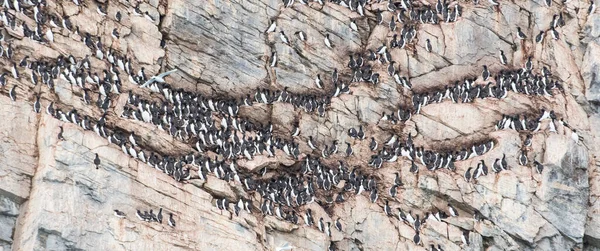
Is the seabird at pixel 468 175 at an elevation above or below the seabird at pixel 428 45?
below

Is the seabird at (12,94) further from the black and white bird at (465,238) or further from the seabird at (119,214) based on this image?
the black and white bird at (465,238)

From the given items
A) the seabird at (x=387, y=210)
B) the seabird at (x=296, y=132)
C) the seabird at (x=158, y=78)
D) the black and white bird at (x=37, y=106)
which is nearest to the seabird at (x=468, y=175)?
the seabird at (x=387, y=210)

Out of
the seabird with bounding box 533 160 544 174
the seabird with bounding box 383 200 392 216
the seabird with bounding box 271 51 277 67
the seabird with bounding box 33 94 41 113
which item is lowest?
the seabird with bounding box 383 200 392 216

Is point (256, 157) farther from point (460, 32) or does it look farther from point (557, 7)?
point (557, 7)

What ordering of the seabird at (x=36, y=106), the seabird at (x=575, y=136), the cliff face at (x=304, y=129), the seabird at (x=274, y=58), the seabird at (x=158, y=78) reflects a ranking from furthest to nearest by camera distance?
the seabird at (x=274, y=58) < the seabird at (x=158, y=78) < the seabird at (x=575, y=136) < the seabird at (x=36, y=106) < the cliff face at (x=304, y=129)

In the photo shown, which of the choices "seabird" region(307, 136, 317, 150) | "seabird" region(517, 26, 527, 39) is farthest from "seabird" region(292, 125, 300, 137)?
"seabird" region(517, 26, 527, 39)

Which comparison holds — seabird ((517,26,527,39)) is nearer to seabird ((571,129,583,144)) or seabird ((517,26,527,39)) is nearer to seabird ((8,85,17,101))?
seabird ((571,129,583,144))

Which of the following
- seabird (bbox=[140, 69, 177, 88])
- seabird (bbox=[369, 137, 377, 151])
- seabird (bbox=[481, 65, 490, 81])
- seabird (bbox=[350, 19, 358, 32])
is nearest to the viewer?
seabird (bbox=[140, 69, 177, 88])

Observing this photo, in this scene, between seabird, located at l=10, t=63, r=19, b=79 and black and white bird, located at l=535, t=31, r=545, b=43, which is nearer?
seabird, located at l=10, t=63, r=19, b=79

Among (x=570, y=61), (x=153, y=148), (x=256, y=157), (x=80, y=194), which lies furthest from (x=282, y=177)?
(x=570, y=61)
